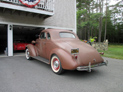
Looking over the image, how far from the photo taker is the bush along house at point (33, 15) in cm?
712

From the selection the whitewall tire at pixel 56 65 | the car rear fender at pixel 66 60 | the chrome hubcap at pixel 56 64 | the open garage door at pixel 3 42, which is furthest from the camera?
the open garage door at pixel 3 42

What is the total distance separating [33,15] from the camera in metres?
8.60

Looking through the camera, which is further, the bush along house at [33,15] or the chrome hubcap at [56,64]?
the bush along house at [33,15]

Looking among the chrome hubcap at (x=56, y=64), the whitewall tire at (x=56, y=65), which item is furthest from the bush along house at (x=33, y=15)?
the chrome hubcap at (x=56, y=64)

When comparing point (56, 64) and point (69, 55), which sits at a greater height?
point (69, 55)

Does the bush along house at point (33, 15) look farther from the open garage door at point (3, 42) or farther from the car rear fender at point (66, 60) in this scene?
the car rear fender at point (66, 60)

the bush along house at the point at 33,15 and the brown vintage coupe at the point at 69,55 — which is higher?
the bush along house at the point at 33,15

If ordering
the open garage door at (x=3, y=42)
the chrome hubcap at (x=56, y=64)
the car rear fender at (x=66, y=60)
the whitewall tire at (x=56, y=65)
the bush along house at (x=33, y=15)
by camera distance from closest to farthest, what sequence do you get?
the car rear fender at (x=66, y=60)
the whitewall tire at (x=56, y=65)
the chrome hubcap at (x=56, y=64)
the bush along house at (x=33, y=15)
the open garage door at (x=3, y=42)

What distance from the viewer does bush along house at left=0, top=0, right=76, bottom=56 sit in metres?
7.12

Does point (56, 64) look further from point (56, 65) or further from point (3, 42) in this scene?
point (3, 42)

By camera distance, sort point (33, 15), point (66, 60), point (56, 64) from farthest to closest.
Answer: point (33, 15)
point (56, 64)
point (66, 60)

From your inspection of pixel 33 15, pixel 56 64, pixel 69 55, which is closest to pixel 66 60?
pixel 69 55

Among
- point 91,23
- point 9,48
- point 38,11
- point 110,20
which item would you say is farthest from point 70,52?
point 110,20

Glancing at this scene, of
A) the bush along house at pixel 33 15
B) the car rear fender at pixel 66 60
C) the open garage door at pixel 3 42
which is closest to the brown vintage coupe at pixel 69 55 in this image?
the car rear fender at pixel 66 60
